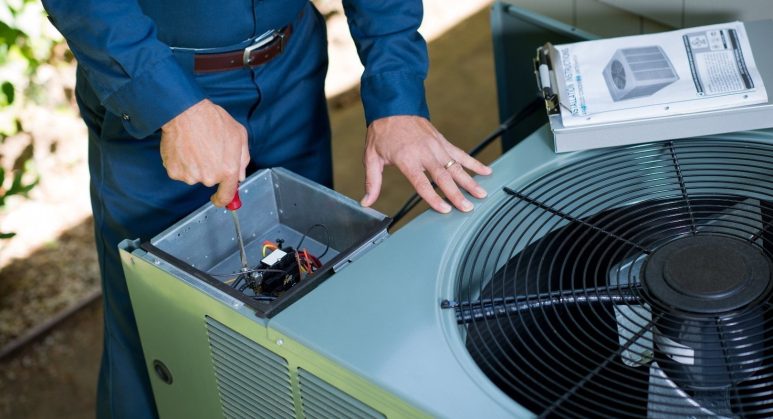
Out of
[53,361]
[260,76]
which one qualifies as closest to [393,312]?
[260,76]

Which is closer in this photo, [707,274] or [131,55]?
[707,274]

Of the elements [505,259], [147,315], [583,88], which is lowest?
[147,315]

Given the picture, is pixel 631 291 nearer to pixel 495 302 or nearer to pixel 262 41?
pixel 495 302

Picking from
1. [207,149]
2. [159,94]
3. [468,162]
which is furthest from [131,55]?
[468,162]

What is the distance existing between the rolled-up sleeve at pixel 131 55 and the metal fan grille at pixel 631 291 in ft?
1.69

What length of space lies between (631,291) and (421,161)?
18.3 inches

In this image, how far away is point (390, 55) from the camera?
1912mm

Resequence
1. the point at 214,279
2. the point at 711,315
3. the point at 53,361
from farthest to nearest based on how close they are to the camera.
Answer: the point at 53,361
the point at 214,279
the point at 711,315

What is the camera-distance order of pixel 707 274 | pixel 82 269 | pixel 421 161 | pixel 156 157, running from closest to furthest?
pixel 707 274
pixel 421 161
pixel 156 157
pixel 82 269

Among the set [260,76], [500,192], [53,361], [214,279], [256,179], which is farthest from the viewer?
A: [53,361]

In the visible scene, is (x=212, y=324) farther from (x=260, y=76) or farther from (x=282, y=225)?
(x=260, y=76)

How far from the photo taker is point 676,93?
1.67m

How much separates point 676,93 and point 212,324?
78 centimetres

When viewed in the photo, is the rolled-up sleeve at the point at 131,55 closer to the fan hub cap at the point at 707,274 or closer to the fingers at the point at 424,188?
the fingers at the point at 424,188
